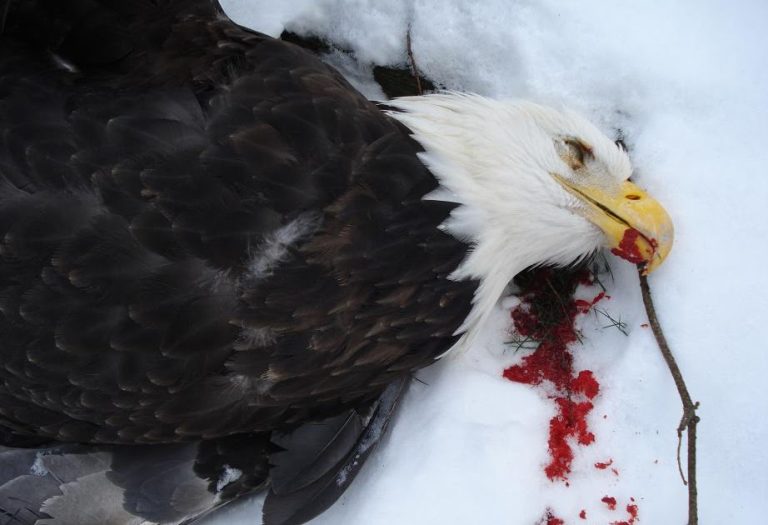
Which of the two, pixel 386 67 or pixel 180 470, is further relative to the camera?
pixel 386 67

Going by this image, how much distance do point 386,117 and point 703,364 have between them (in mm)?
1333

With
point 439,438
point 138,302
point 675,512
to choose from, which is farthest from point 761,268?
point 138,302

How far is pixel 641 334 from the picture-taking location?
2.86 m

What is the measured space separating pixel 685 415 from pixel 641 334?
327 mm

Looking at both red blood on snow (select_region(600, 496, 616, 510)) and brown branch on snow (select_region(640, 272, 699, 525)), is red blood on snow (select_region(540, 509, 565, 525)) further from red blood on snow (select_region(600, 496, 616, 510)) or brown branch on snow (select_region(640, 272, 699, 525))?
brown branch on snow (select_region(640, 272, 699, 525))

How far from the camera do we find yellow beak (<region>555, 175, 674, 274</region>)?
8.67ft

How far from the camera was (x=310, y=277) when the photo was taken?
2.42 metres

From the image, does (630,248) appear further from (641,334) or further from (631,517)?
(631,517)

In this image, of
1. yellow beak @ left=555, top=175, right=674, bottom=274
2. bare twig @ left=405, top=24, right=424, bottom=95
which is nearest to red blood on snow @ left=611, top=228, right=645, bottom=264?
yellow beak @ left=555, top=175, right=674, bottom=274

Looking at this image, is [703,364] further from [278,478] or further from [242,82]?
[242,82]

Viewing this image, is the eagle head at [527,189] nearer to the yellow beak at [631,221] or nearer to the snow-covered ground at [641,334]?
the yellow beak at [631,221]

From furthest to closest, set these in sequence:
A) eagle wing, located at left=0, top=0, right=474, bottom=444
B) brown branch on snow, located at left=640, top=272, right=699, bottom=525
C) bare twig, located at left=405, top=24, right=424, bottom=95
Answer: bare twig, located at left=405, top=24, right=424, bottom=95, brown branch on snow, located at left=640, top=272, right=699, bottom=525, eagle wing, located at left=0, top=0, right=474, bottom=444

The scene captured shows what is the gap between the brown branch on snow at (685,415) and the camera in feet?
8.63

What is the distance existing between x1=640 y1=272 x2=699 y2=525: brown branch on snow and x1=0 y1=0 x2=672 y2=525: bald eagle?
0.22 metres
